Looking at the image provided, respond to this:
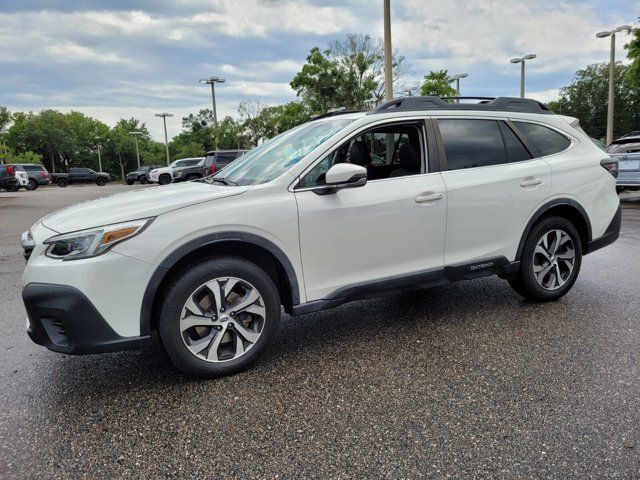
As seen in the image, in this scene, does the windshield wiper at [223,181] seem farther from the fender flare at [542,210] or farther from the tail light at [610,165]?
the tail light at [610,165]

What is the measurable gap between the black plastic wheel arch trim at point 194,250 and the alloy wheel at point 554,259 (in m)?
2.37

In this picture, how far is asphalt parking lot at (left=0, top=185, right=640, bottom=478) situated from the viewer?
2238mm

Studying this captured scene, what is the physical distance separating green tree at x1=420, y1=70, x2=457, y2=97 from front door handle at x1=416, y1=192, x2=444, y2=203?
31.4 m

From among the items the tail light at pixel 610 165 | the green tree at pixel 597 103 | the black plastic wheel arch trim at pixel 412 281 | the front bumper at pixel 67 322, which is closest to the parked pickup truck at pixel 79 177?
the front bumper at pixel 67 322

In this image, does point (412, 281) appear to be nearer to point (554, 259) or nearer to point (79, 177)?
point (554, 259)

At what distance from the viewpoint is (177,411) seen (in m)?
2.74

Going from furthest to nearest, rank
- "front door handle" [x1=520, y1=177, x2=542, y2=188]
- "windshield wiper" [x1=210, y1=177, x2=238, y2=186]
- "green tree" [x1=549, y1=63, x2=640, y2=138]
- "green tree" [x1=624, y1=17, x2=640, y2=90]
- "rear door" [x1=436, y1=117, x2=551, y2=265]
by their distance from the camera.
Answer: "green tree" [x1=549, y1=63, x2=640, y2=138] → "green tree" [x1=624, y1=17, x2=640, y2=90] → "front door handle" [x1=520, y1=177, x2=542, y2=188] → "rear door" [x1=436, y1=117, x2=551, y2=265] → "windshield wiper" [x1=210, y1=177, x2=238, y2=186]

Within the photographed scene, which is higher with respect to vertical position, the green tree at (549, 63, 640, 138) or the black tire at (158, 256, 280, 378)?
the green tree at (549, 63, 640, 138)

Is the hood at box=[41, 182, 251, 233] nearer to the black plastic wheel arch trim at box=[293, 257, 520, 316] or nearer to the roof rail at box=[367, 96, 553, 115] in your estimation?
the black plastic wheel arch trim at box=[293, 257, 520, 316]

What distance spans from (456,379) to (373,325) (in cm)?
113

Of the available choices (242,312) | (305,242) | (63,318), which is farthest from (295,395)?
(63,318)

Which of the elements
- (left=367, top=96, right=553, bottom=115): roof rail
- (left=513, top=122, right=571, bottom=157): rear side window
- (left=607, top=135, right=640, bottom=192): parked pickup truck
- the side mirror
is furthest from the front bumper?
(left=607, top=135, right=640, bottom=192): parked pickup truck

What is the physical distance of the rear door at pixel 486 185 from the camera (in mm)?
3785

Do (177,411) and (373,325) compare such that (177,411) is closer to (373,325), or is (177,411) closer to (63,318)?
(63,318)
